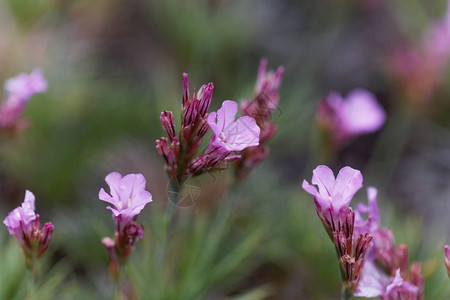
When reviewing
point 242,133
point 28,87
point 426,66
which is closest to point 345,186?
point 242,133

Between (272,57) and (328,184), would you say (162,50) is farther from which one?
(328,184)

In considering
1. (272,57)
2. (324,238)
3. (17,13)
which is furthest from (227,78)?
(324,238)

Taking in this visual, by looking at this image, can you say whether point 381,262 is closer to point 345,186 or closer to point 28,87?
point 345,186

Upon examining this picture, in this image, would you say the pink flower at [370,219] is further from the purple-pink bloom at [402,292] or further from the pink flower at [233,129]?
the pink flower at [233,129]

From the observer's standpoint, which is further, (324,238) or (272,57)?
(272,57)

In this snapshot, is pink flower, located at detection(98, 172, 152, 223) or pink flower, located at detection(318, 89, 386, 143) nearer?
pink flower, located at detection(98, 172, 152, 223)

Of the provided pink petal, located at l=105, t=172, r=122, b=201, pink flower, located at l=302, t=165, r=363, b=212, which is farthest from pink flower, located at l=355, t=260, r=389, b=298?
pink petal, located at l=105, t=172, r=122, b=201

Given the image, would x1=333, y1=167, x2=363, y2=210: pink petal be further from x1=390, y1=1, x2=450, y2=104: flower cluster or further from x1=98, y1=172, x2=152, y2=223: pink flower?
x1=390, y1=1, x2=450, y2=104: flower cluster
